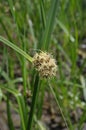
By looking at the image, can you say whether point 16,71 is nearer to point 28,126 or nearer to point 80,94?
point 80,94

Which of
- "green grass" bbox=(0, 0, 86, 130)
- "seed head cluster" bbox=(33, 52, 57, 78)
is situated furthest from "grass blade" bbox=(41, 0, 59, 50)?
"seed head cluster" bbox=(33, 52, 57, 78)

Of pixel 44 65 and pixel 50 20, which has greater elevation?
pixel 50 20

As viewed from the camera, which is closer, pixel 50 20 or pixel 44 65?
pixel 44 65

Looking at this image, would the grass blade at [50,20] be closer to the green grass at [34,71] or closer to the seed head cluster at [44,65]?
the green grass at [34,71]

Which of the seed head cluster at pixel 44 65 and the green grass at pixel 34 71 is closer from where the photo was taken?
the seed head cluster at pixel 44 65

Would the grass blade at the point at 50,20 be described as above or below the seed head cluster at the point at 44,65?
above

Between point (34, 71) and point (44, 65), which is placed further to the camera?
point (34, 71)

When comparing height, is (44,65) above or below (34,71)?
below

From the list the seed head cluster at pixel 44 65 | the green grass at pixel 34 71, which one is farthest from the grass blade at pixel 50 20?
the seed head cluster at pixel 44 65

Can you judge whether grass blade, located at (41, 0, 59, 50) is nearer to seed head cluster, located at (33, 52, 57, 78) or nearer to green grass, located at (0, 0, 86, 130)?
green grass, located at (0, 0, 86, 130)

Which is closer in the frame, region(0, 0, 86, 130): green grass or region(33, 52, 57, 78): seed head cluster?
region(33, 52, 57, 78): seed head cluster

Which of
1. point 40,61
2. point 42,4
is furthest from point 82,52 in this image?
point 40,61
